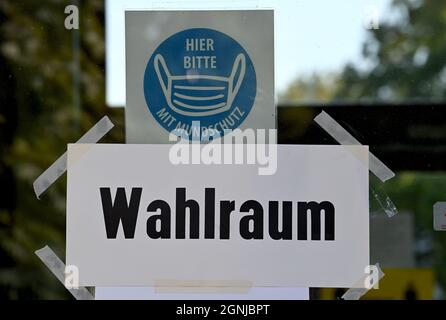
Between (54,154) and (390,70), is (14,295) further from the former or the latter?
(390,70)

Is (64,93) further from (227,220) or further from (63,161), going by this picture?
(227,220)

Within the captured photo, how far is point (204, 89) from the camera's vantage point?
2.03m

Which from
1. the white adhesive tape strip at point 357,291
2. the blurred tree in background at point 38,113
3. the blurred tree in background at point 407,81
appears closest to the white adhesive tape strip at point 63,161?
the blurred tree in background at point 38,113

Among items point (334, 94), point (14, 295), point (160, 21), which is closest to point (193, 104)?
point (160, 21)

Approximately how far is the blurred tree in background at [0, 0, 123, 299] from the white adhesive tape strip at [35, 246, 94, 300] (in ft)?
0.06

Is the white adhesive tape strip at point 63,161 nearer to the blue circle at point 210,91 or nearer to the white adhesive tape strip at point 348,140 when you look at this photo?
the blue circle at point 210,91

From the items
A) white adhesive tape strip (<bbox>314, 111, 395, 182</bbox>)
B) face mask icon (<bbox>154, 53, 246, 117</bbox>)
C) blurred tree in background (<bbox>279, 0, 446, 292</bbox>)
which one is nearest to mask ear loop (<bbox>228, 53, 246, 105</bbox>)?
face mask icon (<bbox>154, 53, 246, 117</bbox>)

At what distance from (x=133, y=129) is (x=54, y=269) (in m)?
0.50

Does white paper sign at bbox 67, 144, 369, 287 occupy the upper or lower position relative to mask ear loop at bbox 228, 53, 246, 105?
lower

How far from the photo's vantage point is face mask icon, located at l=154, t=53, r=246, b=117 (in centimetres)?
202

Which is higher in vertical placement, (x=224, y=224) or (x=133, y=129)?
(x=133, y=129)

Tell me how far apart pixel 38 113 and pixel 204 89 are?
0.53 m

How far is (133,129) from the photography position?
6.65 ft

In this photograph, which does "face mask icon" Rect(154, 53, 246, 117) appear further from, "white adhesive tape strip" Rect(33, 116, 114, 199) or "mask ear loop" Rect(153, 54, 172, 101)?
"white adhesive tape strip" Rect(33, 116, 114, 199)
